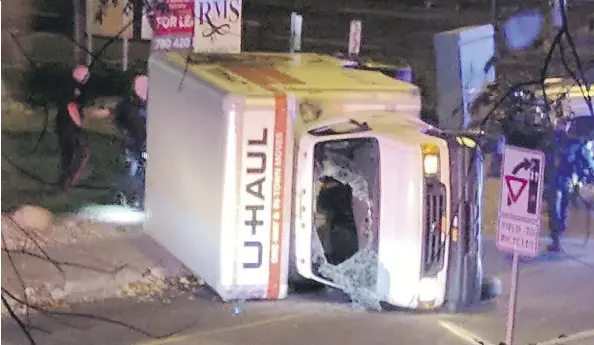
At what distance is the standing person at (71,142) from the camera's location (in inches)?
442

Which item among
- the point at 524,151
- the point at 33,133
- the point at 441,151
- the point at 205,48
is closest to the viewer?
the point at 524,151

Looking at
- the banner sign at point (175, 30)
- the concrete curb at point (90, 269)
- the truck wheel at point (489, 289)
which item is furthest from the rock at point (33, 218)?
the truck wheel at point (489, 289)

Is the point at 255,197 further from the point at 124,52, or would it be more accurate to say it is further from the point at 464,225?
the point at 124,52

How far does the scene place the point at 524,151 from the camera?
6.19 m

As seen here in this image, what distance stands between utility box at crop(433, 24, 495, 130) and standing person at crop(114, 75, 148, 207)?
3.29 meters

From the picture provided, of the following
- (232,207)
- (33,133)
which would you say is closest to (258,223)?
(232,207)

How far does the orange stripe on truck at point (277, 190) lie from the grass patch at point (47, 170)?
2783 millimetres

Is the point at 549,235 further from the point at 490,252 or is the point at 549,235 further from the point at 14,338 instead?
the point at 14,338

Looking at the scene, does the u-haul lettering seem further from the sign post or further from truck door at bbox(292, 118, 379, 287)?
the sign post

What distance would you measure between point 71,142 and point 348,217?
174 inches

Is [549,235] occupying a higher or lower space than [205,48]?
lower

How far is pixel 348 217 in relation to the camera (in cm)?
830

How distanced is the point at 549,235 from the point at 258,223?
368 centimetres

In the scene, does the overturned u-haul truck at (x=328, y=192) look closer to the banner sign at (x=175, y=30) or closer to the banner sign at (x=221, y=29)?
the banner sign at (x=221, y=29)
